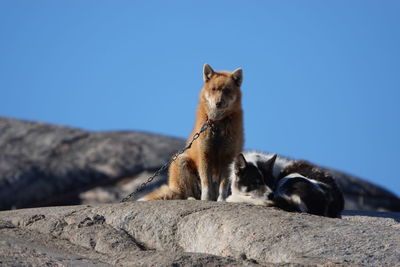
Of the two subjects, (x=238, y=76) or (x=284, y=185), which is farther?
(x=238, y=76)

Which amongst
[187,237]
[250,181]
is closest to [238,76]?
[250,181]

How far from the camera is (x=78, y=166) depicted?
20.5 metres

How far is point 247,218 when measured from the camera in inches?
303

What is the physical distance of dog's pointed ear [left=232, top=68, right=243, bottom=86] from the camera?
432 inches

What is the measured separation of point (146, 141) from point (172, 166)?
1105 centimetres

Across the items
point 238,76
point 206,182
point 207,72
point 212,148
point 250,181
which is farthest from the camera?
point 207,72

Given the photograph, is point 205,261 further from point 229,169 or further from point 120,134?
point 120,134

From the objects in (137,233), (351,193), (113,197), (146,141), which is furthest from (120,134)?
(137,233)

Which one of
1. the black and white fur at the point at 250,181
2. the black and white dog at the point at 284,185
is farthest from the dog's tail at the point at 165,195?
the black and white fur at the point at 250,181

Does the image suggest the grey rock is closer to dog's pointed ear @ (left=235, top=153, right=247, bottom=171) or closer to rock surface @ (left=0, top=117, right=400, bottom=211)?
rock surface @ (left=0, top=117, right=400, bottom=211)

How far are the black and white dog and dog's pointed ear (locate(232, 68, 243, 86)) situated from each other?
1.56 m

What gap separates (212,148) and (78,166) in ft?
35.8

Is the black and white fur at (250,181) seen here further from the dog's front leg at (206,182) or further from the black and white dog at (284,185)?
the dog's front leg at (206,182)

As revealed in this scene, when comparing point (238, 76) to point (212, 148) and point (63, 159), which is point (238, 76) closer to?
point (212, 148)
